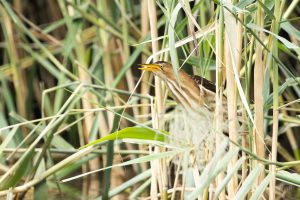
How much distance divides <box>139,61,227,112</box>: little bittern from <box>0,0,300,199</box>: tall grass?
40 mm

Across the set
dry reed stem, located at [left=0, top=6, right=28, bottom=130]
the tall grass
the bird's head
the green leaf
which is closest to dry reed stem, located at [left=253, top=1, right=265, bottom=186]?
the tall grass

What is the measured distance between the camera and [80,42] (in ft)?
11.0

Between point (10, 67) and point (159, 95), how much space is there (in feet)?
5.45

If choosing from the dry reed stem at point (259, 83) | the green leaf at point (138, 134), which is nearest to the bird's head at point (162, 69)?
the green leaf at point (138, 134)

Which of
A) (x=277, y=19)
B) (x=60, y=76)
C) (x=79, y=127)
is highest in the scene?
(x=277, y=19)

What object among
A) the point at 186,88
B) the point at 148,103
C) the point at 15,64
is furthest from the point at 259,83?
the point at 15,64

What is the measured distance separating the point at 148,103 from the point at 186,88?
2.44ft

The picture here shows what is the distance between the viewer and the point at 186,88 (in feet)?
7.63

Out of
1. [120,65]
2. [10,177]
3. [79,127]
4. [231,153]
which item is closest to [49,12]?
[120,65]

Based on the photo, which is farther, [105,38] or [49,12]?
[49,12]

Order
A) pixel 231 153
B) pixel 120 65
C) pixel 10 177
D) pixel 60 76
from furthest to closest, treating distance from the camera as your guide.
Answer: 1. pixel 120 65
2. pixel 60 76
3. pixel 10 177
4. pixel 231 153

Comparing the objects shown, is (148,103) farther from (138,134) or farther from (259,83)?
(259,83)

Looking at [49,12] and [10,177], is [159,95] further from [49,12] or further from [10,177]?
[49,12]

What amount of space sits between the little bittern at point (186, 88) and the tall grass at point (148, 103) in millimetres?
40
